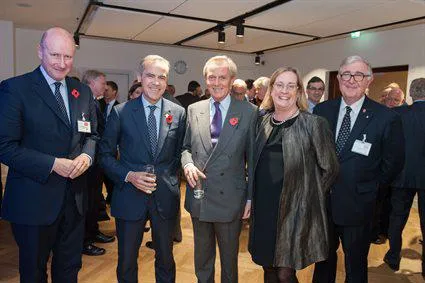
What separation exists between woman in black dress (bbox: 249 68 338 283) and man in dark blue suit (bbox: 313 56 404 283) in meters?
0.26

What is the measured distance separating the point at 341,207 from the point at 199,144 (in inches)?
38.1

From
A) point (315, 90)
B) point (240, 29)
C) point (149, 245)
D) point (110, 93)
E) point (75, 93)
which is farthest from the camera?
point (240, 29)

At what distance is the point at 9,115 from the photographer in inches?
69.2

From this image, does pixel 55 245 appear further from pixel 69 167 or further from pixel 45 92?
pixel 45 92

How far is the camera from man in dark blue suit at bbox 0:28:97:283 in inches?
70.3

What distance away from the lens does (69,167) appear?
6.04 feet

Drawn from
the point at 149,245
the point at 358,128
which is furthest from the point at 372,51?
the point at 149,245

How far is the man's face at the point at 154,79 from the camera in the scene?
2117 mm

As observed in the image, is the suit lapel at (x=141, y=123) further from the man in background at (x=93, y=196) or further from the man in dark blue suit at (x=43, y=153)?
the man in background at (x=93, y=196)

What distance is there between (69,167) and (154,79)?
71cm

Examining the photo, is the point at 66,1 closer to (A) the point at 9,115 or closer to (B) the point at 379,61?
(A) the point at 9,115

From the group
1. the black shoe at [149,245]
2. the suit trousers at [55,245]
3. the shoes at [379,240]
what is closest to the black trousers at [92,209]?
the black shoe at [149,245]

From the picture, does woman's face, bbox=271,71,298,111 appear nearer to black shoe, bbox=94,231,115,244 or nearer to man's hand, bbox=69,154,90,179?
man's hand, bbox=69,154,90,179

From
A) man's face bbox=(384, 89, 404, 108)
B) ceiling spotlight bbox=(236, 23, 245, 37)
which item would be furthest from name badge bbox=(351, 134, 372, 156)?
ceiling spotlight bbox=(236, 23, 245, 37)
